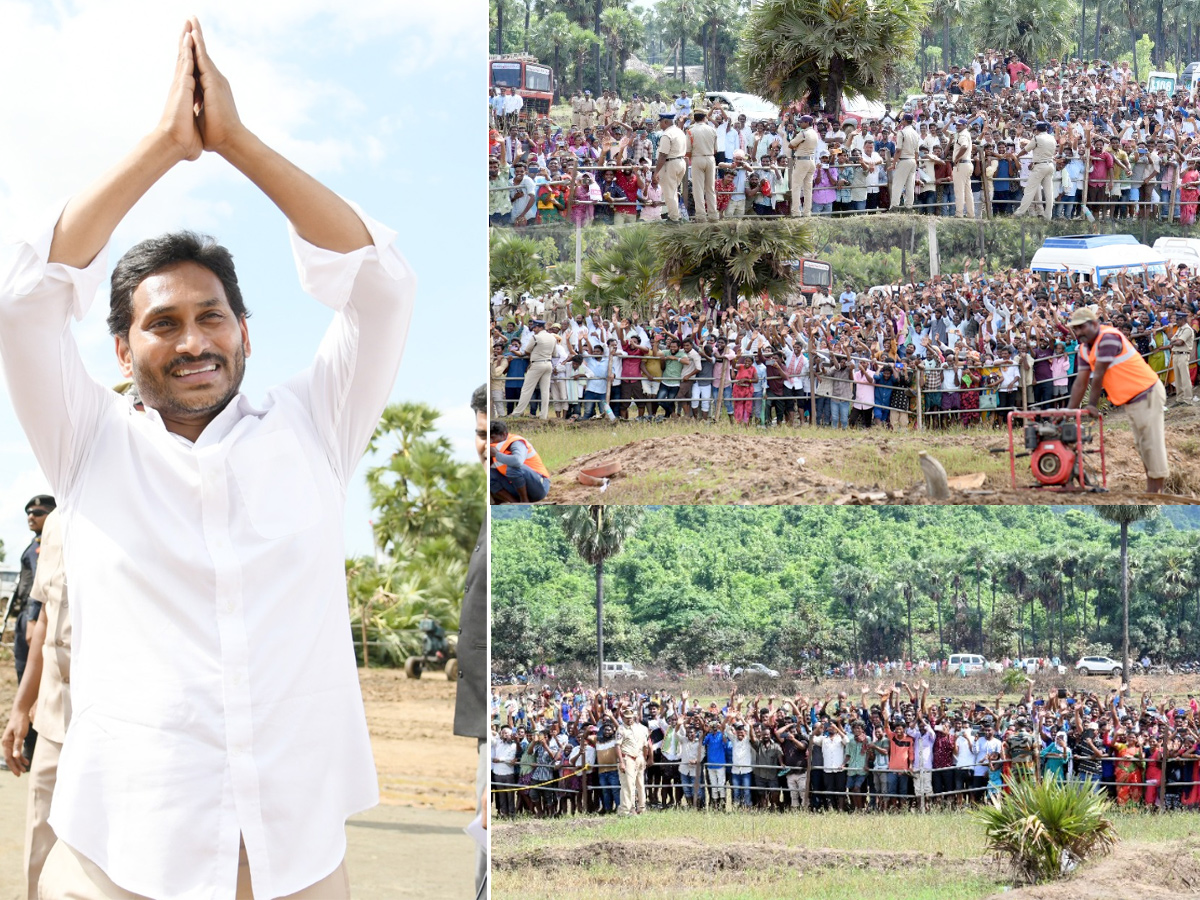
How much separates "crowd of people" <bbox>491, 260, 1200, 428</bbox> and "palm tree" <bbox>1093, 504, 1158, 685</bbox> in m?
0.68

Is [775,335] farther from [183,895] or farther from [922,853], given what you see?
[183,895]

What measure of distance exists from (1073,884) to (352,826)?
271 inches

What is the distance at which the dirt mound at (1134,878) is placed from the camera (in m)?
6.48

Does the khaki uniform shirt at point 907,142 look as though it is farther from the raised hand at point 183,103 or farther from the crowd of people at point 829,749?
the raised hand at point 183,103

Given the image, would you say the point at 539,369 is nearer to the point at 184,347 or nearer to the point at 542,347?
the point at 542,347

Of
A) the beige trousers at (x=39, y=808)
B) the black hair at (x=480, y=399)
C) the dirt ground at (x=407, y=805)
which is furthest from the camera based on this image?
the dirt ground at (x=407, y=805)

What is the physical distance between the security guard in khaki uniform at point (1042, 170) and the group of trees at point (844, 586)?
5.73ft

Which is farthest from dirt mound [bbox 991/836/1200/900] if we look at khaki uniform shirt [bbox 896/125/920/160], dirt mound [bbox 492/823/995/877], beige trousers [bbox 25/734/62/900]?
beige trousers [bbox 25/734/62/900]

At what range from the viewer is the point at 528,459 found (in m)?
6.84

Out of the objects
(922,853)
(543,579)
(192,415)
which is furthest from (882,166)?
(192,415)

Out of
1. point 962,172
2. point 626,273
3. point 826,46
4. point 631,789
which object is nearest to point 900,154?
point 962,172

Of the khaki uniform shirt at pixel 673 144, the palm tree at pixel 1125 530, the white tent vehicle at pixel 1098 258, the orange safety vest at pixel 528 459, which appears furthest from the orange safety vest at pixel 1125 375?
the orange safety vest at pixel 528 459

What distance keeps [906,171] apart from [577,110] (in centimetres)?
196

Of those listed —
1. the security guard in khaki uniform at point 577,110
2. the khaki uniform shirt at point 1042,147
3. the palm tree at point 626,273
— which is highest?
the security guard in khaki uniform at point 577,110
